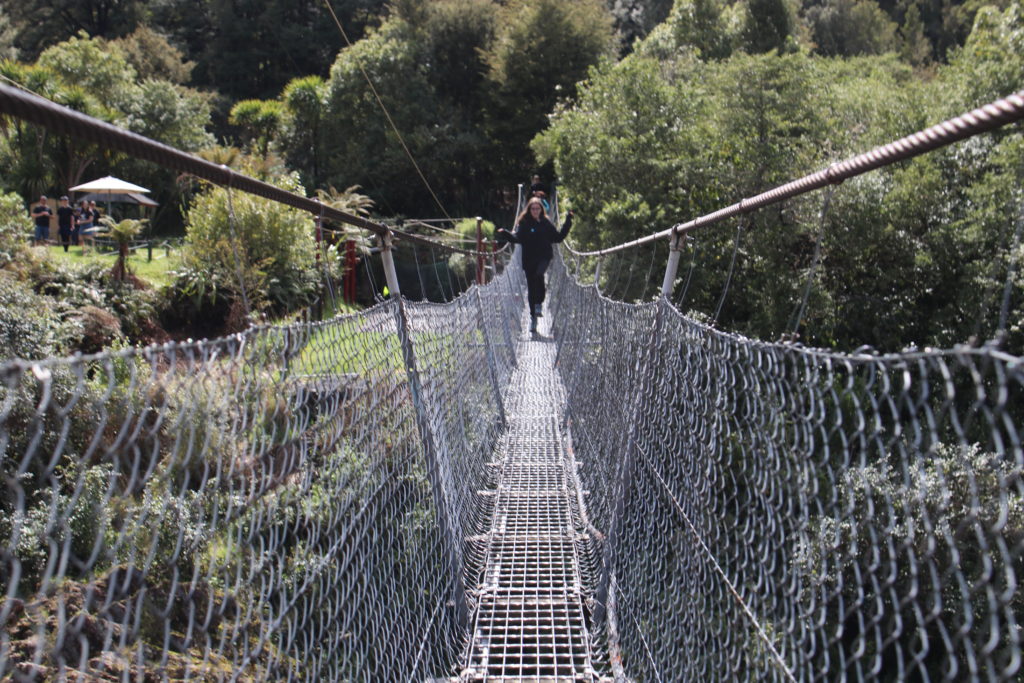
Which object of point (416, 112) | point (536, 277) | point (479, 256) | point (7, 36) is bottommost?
point (536, 277)

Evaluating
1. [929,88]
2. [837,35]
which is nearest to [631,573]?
[929,88]

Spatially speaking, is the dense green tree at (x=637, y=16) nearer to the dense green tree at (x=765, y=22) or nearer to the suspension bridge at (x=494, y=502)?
the dense green tree at (x=765, y=22)

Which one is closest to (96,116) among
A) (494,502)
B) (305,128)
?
(305,128)

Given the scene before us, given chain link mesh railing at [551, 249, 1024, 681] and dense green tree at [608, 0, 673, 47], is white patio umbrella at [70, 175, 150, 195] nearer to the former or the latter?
chain link mesh railing at [551, 249, 1024, 681]

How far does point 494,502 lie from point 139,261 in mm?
10266

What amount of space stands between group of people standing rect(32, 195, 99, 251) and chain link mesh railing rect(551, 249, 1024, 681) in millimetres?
10397

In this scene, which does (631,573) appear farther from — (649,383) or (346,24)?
(346,24)

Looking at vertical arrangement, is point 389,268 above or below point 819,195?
below

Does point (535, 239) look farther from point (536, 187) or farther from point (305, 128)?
point (305, 128)

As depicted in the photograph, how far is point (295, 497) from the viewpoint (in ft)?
5.65

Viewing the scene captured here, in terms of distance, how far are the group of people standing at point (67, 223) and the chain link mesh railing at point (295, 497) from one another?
869 cm

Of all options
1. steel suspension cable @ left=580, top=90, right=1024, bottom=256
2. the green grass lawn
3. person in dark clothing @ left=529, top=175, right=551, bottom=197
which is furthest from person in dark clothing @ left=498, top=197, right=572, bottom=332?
the green grass lawn

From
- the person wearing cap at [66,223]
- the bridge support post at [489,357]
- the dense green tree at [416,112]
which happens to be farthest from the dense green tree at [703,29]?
the bridge support post at [489,357]

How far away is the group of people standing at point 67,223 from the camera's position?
38.1 feet
